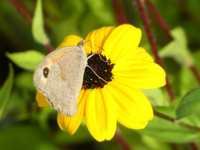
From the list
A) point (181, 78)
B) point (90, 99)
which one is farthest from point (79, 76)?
point (181, 78)

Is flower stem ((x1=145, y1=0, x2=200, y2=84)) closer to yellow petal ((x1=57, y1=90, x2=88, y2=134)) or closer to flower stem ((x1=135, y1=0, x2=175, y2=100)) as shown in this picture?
flower stem ((x1=135, y1=0, x2=175, y2=100))

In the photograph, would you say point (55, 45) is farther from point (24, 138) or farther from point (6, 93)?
point (6, 93)

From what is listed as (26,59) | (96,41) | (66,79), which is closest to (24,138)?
(26,59)

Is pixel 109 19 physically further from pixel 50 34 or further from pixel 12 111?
pixel 12 111

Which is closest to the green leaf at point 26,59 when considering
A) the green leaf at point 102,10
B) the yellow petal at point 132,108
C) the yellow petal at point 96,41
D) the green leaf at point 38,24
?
the green leaf at point 38,24

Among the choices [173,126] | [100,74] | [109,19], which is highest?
[109,19]

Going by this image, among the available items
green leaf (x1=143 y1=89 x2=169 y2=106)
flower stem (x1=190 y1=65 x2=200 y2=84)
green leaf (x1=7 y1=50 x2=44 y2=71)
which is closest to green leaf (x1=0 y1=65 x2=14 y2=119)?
green leaf (x1=7 y1=50 x2=44 y2=71)

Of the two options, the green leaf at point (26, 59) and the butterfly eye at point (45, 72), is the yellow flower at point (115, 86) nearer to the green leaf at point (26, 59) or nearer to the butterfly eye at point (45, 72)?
the butterfly eye at point (45, 72)
